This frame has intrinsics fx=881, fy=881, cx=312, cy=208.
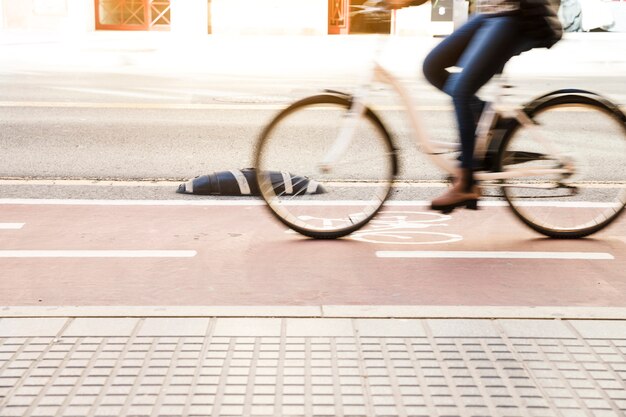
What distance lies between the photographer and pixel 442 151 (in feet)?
16.2

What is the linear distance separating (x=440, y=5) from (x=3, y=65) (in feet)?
53.5

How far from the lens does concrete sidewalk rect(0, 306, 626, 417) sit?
9.98ft

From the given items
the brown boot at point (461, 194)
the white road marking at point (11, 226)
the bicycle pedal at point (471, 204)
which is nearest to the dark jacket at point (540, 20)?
the brown boot at point (461, 194)

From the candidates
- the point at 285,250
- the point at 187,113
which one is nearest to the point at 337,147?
the point at 285,250

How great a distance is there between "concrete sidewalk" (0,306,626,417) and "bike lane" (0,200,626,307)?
0.31m

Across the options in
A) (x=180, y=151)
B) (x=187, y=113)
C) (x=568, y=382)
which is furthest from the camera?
(x=187, y=113)

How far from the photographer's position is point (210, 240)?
5.16 meters

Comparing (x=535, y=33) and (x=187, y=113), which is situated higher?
(x=535, y=33)

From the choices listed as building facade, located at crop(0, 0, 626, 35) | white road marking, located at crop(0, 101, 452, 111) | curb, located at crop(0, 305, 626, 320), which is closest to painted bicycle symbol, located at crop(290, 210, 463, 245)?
curb, located at crop(0, 305, 626, 320)

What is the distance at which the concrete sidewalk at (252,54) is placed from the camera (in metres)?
16.7

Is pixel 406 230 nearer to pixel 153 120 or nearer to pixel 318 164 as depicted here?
pixel 318 164

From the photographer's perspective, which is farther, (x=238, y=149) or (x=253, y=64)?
(x=253, y=64)

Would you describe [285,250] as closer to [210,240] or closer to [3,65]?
[210,240]

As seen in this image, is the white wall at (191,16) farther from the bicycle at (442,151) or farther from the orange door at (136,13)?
the bicycle at (442,151)
